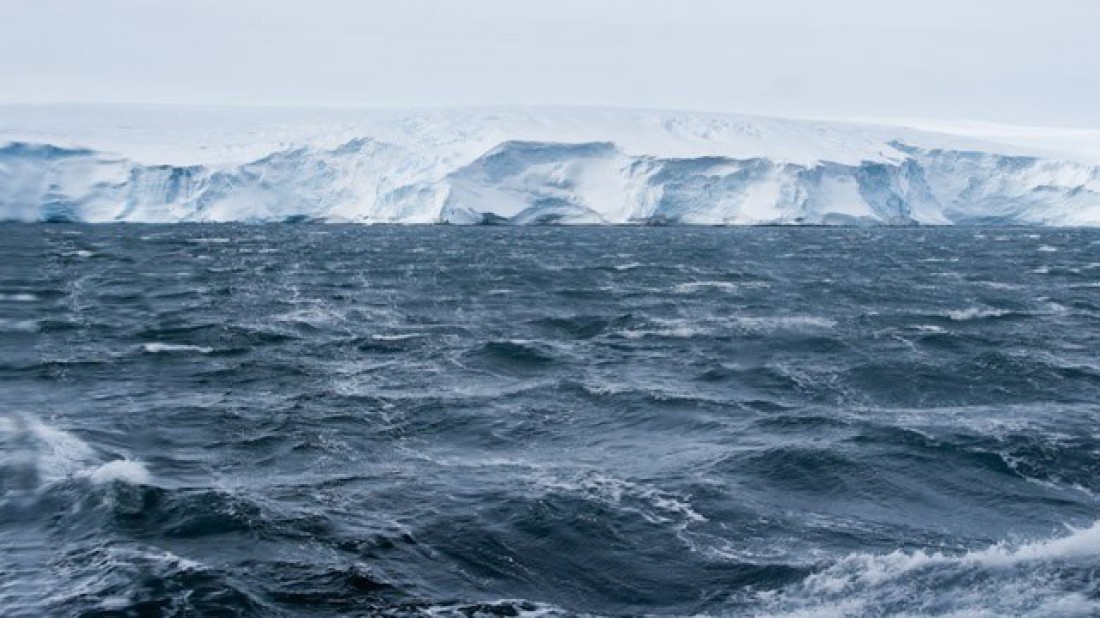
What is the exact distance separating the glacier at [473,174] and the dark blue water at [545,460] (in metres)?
62.0

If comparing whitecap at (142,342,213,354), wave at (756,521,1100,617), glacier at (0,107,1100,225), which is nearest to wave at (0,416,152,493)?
whitecap at (142,342,213,354)

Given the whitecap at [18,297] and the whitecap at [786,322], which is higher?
the whitecap at [786,322]

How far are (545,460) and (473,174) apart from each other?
7934 centimetres

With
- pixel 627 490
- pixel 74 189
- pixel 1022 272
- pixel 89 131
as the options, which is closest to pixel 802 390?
pixel 627 490

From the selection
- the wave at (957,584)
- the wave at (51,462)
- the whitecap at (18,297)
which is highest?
the wave at (957,584)

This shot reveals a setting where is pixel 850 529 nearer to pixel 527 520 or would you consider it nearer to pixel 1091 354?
pixel 527 520

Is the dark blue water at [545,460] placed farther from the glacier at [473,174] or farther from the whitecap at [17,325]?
the glacier at [473,174]

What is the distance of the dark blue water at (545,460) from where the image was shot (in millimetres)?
8695

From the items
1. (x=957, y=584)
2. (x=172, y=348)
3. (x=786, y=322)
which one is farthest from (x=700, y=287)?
(x=957, y=584)

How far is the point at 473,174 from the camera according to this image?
9056 cm

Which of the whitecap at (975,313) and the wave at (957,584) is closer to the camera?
the wave at (957,584)

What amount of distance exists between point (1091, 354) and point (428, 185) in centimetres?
7196

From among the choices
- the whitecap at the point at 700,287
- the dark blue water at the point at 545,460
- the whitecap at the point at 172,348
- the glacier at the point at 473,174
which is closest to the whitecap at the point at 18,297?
the dark blue water at the point at 545,460

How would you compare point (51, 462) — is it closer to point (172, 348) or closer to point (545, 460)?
point (545, 460)
